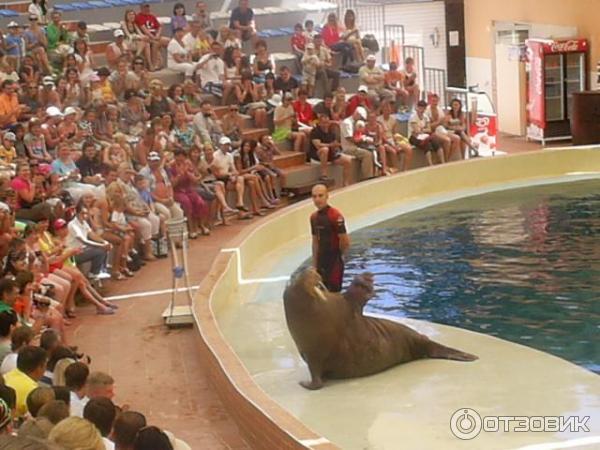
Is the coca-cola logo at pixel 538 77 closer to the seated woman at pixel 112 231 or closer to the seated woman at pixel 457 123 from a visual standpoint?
the seated woman at pixel 457 123

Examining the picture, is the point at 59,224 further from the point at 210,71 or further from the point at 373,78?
the point at 373,78

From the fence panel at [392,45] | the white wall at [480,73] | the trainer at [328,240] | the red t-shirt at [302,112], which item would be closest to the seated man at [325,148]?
the red t-shirt at [302,112]

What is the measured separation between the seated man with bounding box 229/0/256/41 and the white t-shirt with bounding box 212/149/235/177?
5203mm

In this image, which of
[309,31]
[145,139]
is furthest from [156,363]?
[309,31]

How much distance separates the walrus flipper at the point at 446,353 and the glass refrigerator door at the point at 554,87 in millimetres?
14281

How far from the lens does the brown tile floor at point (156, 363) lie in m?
8.72

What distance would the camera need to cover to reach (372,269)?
45.9 feet

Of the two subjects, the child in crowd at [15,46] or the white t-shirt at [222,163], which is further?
the child in crowd at [15,46]

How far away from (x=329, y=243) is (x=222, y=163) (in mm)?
6450

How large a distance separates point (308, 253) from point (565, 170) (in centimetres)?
687

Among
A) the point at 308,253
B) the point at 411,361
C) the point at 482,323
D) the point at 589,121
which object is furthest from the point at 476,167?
the point at 411,361

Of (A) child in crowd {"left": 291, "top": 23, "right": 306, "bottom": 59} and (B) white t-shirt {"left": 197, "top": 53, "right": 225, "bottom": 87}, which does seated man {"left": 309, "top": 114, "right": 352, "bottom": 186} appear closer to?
(B) white t-shirt {"left": 197, "top": 53, "right": 225, "bottom": 87}

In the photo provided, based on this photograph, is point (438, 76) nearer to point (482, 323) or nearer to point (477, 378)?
Result: point (482, 323)

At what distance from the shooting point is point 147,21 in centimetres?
2042
